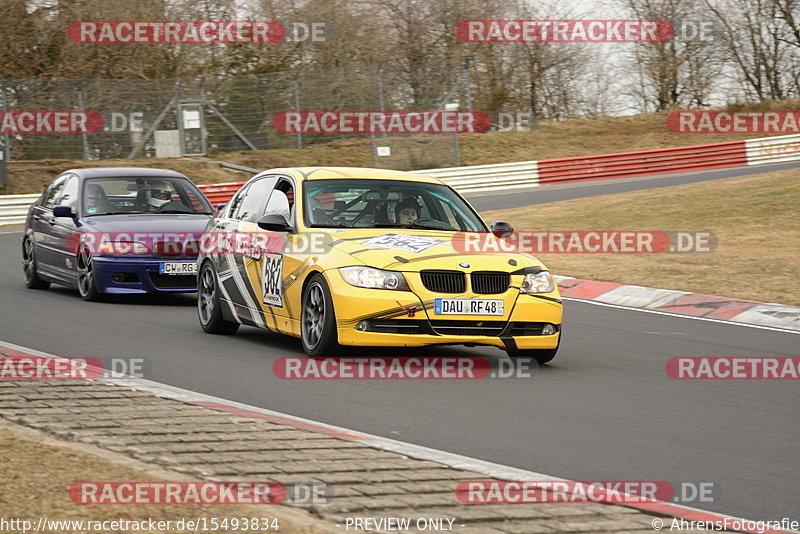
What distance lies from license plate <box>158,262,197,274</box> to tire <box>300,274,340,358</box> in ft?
14.3

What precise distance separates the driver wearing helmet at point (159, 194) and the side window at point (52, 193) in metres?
1.51

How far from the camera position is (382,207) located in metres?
10.0

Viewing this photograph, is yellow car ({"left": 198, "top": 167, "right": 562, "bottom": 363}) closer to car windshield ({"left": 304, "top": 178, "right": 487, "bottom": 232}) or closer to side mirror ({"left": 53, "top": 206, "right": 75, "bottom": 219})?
car windshield ({"left": 304, "top": 178, "right": 487, "bottom": 232})

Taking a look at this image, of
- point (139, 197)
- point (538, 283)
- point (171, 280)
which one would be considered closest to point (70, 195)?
point (139, 197)

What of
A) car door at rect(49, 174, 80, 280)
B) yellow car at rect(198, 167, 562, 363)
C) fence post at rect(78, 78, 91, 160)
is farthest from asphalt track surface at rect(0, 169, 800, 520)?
fence post at rect(78, 78, 91, 160)

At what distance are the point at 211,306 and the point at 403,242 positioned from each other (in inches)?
103

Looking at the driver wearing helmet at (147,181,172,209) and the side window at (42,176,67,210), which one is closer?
the driver wearing helmet at (147,181,172,209)

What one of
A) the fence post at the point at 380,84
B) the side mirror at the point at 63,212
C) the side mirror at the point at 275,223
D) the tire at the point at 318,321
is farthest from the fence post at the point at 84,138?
the tire at the point at 318,321

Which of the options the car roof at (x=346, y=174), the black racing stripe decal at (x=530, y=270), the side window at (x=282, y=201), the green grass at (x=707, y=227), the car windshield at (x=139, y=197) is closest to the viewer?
the black racing stripe decal at (x=530, y=270)

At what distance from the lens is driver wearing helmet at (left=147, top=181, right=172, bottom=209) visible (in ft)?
47.6

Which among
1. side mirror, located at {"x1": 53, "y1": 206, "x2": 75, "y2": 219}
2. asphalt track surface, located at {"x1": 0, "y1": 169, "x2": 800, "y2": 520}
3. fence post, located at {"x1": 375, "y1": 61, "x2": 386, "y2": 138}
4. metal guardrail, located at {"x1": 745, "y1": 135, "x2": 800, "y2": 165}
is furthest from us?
metal guardrail, located at {"x1": 745, "y1": 135, "x2": 800, "y2": 165}

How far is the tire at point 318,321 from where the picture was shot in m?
8.88

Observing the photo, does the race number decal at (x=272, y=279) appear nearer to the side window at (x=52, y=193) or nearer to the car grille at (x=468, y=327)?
Result: the car grille at (x=468, y=327)

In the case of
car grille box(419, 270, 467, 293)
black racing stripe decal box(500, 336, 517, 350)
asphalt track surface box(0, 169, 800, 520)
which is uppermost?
car grille box(419, 270, 467, 293)
